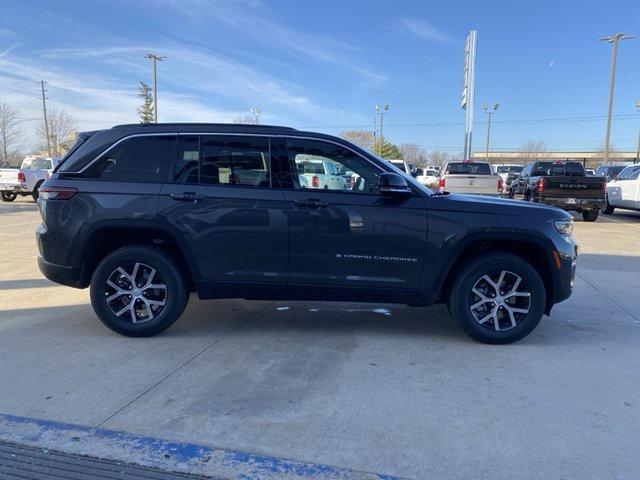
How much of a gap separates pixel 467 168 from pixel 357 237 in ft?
45.7

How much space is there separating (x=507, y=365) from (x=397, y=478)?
1.92 meters

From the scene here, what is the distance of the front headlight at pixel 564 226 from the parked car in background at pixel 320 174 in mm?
1903

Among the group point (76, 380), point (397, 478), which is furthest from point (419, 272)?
point (76, 380)

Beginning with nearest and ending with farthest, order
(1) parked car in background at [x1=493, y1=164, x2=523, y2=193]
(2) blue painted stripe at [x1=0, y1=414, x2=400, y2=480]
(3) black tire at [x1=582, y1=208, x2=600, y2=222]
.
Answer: (2) blue painted stripe at [x1=0, y1=414, x2=400, y2=480]
(3) black tire at [x1=582, y1=208, x2=600, y2=222]
(1) parked car in background at [x1=493, y1=164, x2=523, y2=193]

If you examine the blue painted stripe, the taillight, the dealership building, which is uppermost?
the dealership building

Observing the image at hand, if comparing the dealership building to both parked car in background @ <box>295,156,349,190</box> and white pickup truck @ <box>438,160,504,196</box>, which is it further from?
parked car in background @ <box>295,156,349,190</box>

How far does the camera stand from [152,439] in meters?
3.06

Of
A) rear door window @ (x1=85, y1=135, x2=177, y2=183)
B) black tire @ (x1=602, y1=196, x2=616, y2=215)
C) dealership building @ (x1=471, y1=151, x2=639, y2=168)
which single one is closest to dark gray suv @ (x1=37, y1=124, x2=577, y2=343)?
rear door window @ (x1=85, y1=135, x2=177, y2=183)

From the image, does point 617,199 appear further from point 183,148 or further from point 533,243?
point 183,148

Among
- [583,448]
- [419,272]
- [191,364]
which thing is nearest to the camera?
[583,448]

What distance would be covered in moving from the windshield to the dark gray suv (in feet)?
42.6

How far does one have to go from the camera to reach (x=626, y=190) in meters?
16.1

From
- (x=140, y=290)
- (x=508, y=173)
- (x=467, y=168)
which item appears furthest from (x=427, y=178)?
(x=140, y=290)

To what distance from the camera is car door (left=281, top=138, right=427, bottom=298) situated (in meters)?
4.51
